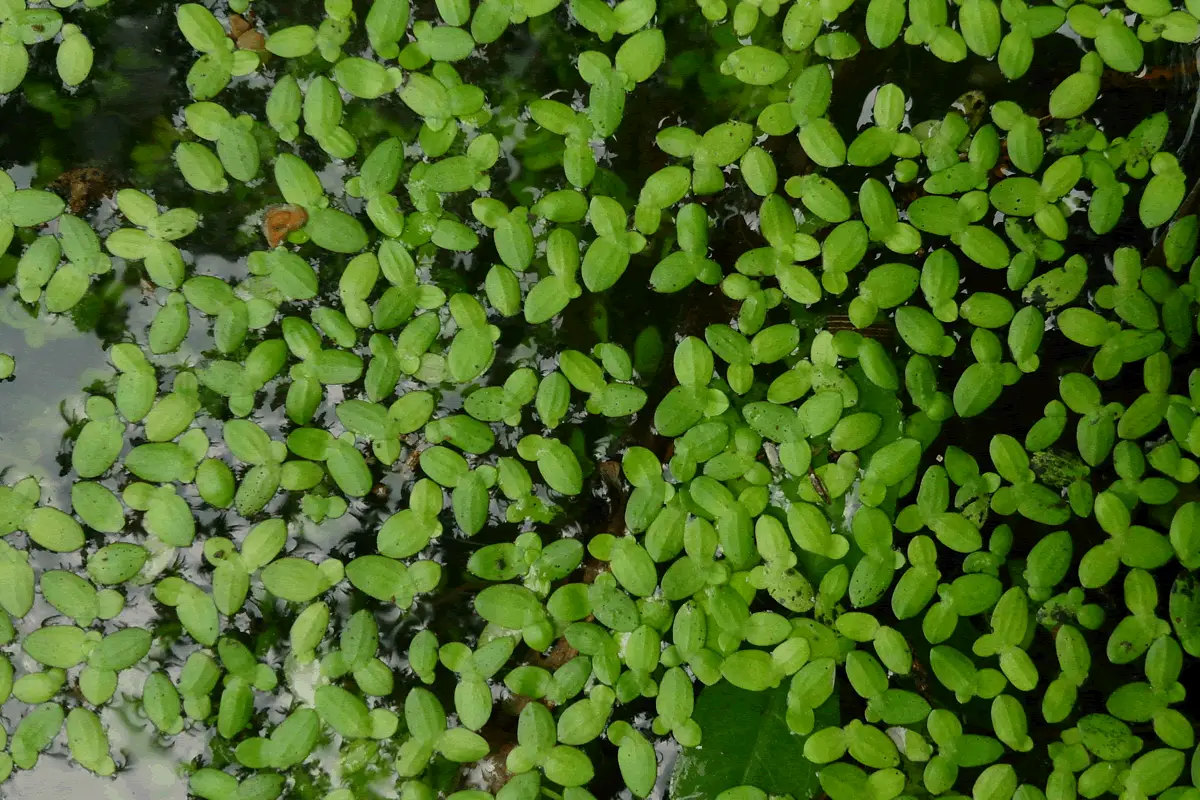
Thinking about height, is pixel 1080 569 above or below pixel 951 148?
below

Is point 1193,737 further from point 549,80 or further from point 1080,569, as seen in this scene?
point 549,80

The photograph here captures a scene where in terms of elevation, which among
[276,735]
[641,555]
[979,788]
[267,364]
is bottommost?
[979,788]

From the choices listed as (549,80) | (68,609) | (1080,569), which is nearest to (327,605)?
(68,609)

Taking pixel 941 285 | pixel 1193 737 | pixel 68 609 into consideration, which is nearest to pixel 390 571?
pixel 68 609

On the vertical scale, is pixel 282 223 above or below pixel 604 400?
above

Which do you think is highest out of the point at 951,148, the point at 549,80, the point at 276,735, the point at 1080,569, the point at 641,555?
the point at 549,80

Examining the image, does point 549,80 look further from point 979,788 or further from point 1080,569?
point 979,788
